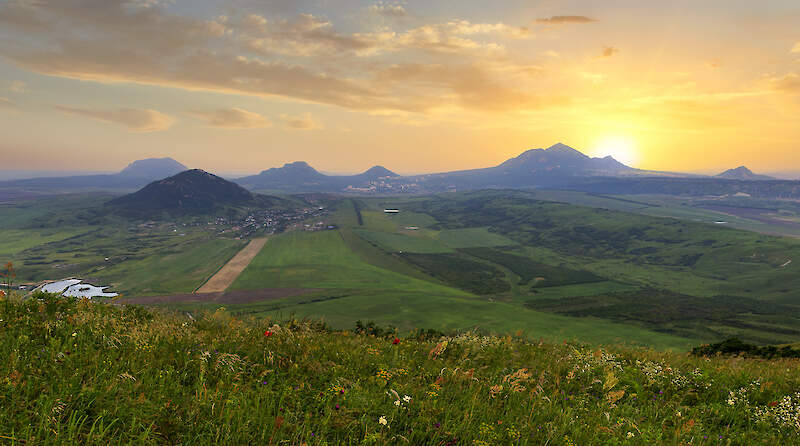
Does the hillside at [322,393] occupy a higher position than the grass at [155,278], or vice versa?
the hillside at [322,393]

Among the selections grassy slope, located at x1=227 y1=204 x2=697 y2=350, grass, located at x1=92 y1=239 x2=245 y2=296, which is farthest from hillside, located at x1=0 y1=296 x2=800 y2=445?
grass, located at x1=92 y1=239 x2=245 y2=296

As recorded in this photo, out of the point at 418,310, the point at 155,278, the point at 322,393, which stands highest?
the point at 322,393

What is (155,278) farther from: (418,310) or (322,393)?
(322,393)

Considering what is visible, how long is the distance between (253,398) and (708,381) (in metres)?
11.1

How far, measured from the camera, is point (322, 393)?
5.42m

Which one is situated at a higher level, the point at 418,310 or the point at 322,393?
the point at 322,393

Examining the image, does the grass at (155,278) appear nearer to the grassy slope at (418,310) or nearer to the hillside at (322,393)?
the grassy slope at (418,310)

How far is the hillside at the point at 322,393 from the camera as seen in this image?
3.81 metres

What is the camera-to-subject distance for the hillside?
3.81 metres

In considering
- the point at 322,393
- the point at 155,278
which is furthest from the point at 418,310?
the point at 155,278

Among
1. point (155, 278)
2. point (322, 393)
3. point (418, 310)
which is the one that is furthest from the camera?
point (155, 278)

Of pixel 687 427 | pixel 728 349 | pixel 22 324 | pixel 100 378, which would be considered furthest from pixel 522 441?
pixel 728 349

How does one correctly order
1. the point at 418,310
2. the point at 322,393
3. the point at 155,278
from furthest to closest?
the point at 155,278 < the point at 418,310 < the point at 322,393

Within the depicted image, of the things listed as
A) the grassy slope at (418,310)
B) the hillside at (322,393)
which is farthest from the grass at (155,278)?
the hillside at (322,393)
